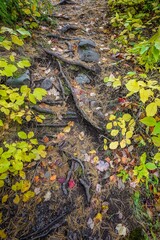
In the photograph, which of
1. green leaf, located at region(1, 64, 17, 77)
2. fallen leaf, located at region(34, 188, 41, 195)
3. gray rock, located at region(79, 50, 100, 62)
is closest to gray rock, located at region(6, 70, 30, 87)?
green leaf, located at region(1, 64, 17, 77)

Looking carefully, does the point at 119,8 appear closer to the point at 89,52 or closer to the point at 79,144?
the point at 89,52

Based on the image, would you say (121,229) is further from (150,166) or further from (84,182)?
(150,166)

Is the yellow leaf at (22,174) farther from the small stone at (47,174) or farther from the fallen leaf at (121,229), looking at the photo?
the fallen leaf at (121,229)

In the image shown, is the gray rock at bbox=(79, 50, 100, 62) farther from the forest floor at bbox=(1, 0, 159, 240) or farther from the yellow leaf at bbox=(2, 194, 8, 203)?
the yellow leaf at bbox=(2, 194, 8, 203)

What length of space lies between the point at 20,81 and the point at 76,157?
1254mm

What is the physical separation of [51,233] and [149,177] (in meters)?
1.19

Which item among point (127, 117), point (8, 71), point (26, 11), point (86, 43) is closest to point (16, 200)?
point (8, 71)

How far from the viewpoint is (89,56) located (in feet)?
10.6

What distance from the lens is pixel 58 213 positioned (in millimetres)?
1991

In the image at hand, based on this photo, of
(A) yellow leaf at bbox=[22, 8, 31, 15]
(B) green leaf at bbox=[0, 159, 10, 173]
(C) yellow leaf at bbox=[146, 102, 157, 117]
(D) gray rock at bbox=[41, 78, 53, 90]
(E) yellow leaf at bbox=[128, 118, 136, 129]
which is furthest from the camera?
(A) yellow leaf at bbox=[22, 8, 31, 15]

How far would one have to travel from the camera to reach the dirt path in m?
1.95

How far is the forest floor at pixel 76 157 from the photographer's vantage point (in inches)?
76.5

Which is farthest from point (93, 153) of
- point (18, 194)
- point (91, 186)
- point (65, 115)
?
point (18, 194)

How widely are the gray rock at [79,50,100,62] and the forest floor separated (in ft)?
0.06
